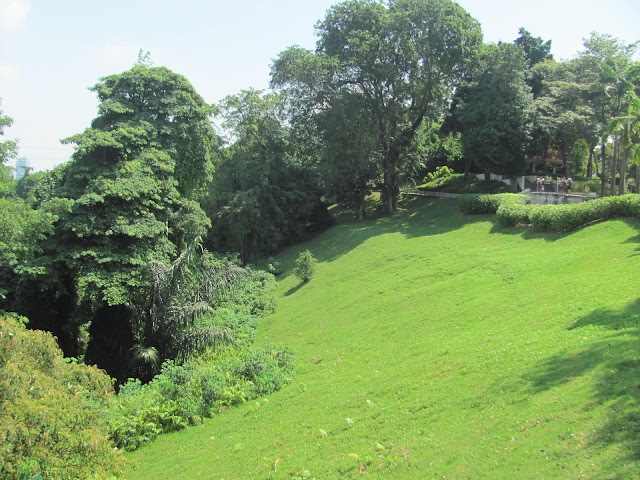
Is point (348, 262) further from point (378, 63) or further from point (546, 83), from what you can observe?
point (546, 83)

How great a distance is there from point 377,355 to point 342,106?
25880 mm

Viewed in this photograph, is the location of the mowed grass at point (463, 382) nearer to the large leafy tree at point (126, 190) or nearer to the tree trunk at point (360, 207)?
the large leafy tree at point (126, 190)

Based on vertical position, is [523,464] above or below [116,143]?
below

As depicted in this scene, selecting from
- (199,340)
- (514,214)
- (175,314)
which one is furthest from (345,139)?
(199,340)

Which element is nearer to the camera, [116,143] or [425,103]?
[116,143]

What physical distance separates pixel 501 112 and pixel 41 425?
3417cm

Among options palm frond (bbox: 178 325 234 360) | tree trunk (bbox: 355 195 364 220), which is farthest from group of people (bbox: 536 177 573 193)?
palm frond (bbox: 178 325 234 360)

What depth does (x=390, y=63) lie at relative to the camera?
38.5 m

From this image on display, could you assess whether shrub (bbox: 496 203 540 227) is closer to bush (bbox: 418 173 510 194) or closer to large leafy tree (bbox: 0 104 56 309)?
bush (bbox: 418 173 510 194)

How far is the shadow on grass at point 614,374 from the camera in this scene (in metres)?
7.35

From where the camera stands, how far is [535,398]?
926 cm

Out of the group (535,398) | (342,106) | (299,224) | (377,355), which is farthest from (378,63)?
(535,398)

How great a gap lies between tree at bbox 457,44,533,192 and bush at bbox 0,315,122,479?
32.2 meters

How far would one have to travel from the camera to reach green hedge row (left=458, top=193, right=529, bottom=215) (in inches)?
1158
